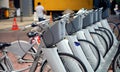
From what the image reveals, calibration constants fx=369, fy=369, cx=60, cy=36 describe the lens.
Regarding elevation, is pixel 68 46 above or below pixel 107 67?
above

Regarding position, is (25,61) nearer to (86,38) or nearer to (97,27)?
(86,38)

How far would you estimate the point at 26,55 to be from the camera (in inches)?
321

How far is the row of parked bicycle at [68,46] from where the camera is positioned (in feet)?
20.5

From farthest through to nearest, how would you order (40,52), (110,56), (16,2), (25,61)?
1. (16,2)
2. (110,56)
3. (25,61)
4. (40,52)

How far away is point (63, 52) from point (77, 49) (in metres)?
0.81

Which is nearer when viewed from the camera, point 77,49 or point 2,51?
point 2,51

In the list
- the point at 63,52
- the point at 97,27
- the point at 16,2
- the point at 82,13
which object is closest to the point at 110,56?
the point at 97,27

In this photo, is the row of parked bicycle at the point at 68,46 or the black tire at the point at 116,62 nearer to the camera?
the row of parked bicycle at the point at 68,46

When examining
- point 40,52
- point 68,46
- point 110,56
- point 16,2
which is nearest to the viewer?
point 40,52

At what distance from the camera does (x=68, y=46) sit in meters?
6.94

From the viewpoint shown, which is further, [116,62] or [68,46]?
[116,62]

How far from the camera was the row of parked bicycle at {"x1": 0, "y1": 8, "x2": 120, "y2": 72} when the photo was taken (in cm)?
623

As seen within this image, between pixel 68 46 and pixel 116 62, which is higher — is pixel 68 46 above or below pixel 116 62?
above

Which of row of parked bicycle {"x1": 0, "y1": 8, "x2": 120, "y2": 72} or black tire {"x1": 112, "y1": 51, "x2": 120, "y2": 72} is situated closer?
row of parked bicycle {"x1": 0, "y1": 8, "x2": 120, "y2": 72}
